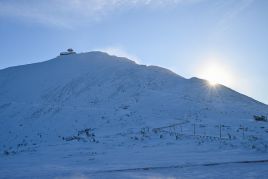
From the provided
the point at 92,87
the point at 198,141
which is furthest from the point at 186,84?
the point at 198,141

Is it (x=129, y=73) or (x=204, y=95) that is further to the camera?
(x=129, y=73)

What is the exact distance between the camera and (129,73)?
Answer: 56.9 meters

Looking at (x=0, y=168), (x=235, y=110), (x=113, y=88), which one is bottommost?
(x=0, y=168)

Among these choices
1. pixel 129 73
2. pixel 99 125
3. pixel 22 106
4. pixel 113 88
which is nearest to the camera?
pixel 99 125

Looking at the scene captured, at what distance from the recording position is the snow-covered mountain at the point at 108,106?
88.0 feet

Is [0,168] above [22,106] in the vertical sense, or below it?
below

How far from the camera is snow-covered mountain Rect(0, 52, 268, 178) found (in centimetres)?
2681

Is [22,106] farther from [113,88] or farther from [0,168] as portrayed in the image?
[0,168]

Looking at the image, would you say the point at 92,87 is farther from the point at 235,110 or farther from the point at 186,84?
the point at 235,110

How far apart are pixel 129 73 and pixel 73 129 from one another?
25.5 metres

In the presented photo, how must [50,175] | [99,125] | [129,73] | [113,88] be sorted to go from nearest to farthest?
[50,175]
[99,125]
[113,88]
[129,73]

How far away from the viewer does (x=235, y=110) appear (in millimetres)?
38656

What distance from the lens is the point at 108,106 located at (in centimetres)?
4122

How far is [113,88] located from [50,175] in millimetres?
38656
